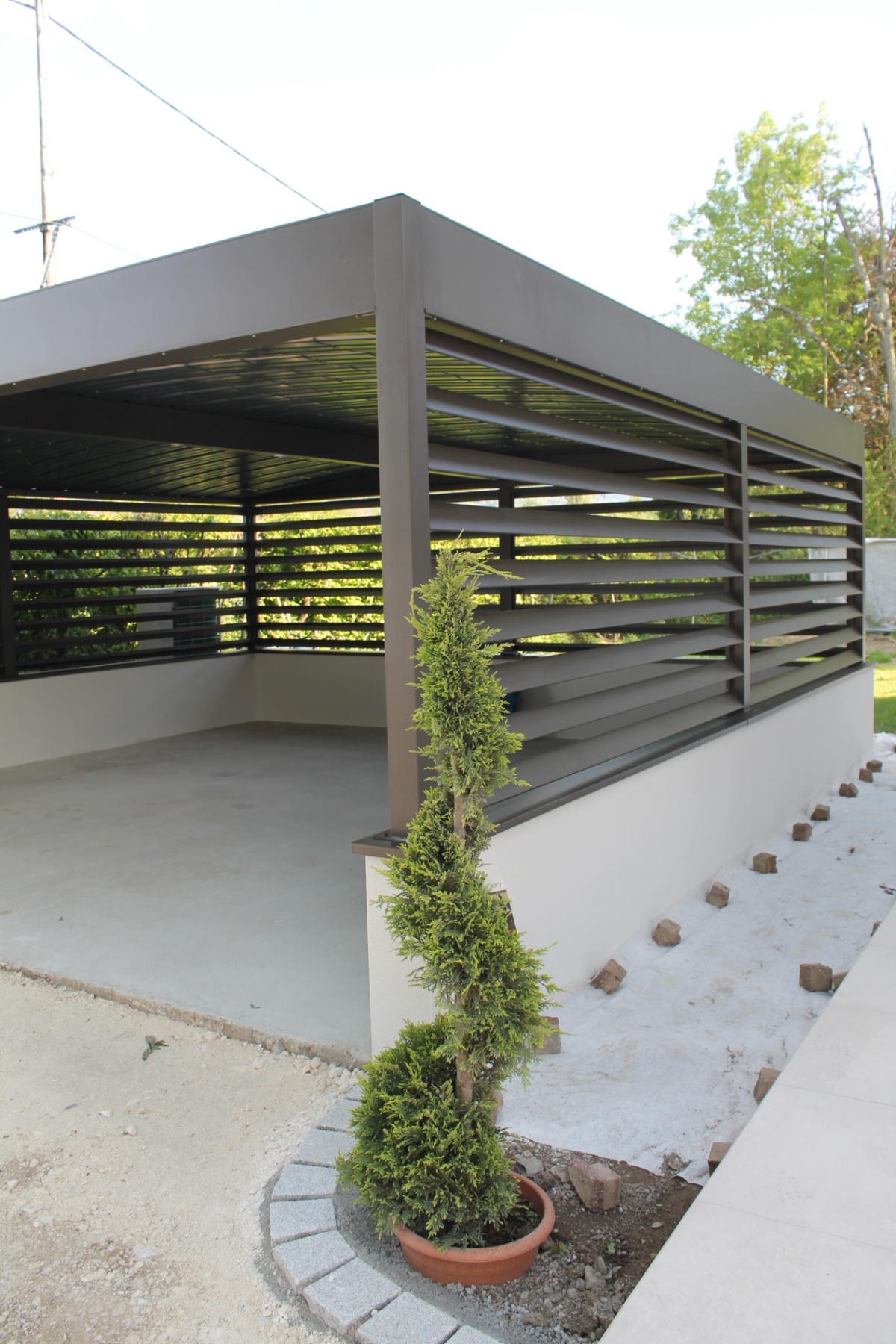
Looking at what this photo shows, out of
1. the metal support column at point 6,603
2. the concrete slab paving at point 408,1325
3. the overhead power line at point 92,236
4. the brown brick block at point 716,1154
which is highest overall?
the overhead power line at point 92,236

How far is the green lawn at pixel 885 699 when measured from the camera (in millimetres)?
10164

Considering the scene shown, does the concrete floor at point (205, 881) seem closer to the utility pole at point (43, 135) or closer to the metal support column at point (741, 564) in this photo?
the metal support column at point (741, 564)

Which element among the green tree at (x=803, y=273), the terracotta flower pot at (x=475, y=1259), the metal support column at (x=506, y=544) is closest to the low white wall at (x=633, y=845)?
the terracotta flower pot at (x=475, y=1259)

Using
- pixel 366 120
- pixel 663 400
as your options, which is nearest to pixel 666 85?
pixel 366 120

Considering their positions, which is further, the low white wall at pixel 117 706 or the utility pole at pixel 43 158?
the utility pole at pixel 43 158

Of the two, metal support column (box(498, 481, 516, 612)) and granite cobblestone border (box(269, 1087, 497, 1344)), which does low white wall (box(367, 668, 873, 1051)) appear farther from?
metal support column (box(498, 481, 516, 612))

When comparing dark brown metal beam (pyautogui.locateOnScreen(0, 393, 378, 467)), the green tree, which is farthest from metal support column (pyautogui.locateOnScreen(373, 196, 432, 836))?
the green tree

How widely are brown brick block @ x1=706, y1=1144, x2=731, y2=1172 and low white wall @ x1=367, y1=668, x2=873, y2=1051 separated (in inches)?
26.2

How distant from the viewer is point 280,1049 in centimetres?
330

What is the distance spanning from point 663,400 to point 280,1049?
331cm

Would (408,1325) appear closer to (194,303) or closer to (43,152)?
(194,303)

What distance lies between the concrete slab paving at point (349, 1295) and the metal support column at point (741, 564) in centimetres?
426

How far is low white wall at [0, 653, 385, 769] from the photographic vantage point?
8984 mm

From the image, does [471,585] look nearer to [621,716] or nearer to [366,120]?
[621,716]
